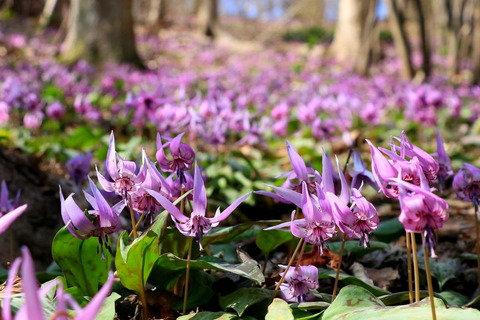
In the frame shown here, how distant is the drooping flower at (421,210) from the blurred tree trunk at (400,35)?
8.28 meters

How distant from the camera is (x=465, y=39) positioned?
9.69 metres

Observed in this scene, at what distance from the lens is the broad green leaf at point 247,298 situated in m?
1.50

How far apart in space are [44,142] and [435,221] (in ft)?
13.2

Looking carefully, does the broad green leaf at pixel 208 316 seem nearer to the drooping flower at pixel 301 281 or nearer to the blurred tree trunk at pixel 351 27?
the drooping flower at pixel 301 281

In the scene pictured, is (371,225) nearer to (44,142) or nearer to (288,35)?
(44,142)

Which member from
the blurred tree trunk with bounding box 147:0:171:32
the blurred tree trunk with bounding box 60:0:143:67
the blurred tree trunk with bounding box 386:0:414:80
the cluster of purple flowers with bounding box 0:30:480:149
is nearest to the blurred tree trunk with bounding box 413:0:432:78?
the blurred tree trunk with bounding box 386:0:414:80

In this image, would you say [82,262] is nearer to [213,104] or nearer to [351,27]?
[213,104]

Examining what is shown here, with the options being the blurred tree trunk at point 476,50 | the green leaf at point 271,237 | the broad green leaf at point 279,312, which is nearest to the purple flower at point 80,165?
the green leaf at point 271,237

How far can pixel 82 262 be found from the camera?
5.36ft

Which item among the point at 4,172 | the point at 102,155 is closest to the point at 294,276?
the point at 4,172

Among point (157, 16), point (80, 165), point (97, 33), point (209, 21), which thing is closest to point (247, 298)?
point (80, 165)

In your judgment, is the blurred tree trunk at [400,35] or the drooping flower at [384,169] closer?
the drooping flower at [384,169]

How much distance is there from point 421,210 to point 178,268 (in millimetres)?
751

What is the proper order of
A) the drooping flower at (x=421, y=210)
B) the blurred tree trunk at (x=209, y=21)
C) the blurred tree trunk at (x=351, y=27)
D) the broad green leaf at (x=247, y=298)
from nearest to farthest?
the drooping flower at (x=421, y=210) < the broad green leaf at (x=247, y=298) < the blurred tree trunk at (x=351, y=27) < the blurred tree trunk at (x=209, y=21)
